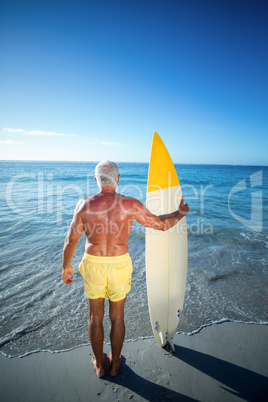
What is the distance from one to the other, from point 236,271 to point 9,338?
3898 millimetres

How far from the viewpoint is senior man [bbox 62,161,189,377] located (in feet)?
5.85

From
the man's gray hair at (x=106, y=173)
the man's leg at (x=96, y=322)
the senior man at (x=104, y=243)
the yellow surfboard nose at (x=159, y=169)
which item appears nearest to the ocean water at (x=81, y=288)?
the man's leg at (x=96, y=322)

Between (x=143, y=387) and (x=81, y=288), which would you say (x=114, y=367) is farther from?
(x=81, y=288)

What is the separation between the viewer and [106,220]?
1775 mm

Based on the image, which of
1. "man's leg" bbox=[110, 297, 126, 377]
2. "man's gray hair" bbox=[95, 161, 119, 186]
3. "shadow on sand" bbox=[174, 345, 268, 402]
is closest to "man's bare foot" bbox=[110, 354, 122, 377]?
"man's leg" bbox=[110, 297, 126, 377]

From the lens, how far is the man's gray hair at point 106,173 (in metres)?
1.78

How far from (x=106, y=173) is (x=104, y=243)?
0.60 metres

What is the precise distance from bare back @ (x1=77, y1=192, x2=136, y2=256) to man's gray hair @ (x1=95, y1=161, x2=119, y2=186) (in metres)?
0.11

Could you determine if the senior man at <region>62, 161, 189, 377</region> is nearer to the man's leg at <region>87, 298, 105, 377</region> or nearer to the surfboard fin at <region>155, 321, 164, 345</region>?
the man's leg at <region>87, 298, 105, 377</region>

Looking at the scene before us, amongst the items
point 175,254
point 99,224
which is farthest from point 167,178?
point 99,224

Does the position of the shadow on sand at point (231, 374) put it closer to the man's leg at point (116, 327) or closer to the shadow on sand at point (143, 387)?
the shadow on sand at point (143, 387)

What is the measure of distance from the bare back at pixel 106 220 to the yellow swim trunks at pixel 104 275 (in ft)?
0.19

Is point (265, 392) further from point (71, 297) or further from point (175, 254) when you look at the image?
point (71, 297)

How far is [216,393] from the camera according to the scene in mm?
1862
